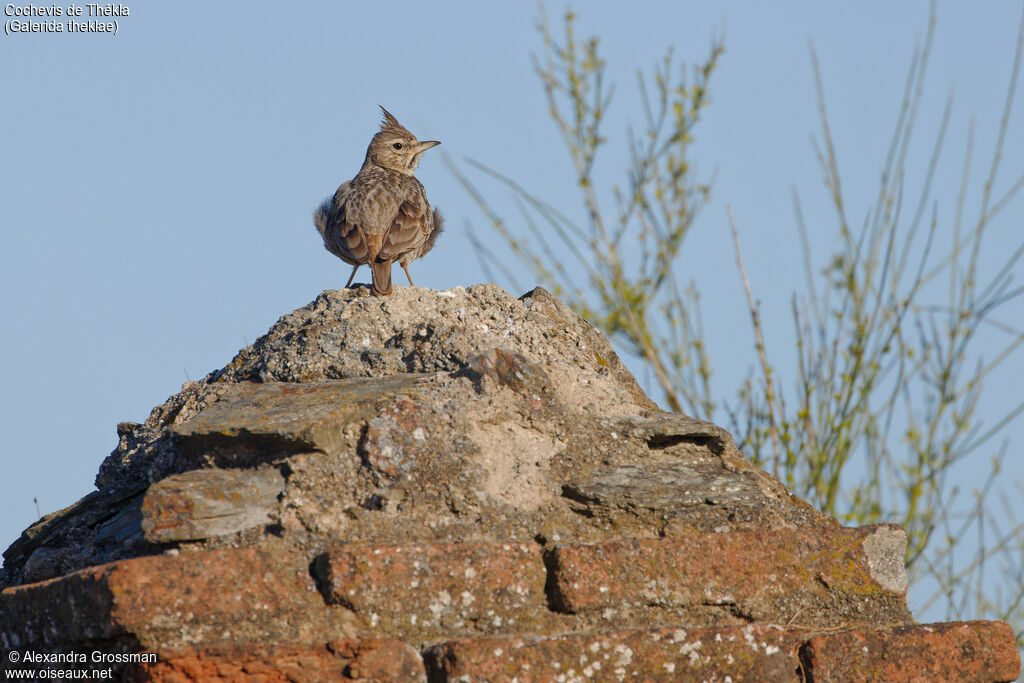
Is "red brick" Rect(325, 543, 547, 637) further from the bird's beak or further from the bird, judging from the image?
the bird's beak

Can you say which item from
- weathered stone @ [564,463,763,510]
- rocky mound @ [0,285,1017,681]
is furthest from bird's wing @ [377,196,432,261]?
weathered stone @ [564,463,763,510]

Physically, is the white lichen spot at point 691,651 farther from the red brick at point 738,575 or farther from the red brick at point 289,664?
the red brick at point 289,664

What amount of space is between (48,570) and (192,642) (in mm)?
864

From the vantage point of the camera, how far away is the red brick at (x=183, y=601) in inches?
80.5

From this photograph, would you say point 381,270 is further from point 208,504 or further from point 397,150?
point 208,504

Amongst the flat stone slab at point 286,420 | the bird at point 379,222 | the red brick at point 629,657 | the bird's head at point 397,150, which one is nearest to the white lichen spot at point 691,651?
the red brick at point 629,657

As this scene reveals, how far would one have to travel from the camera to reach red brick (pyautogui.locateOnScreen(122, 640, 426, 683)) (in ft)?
6.57

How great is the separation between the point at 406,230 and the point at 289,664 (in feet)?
13.0

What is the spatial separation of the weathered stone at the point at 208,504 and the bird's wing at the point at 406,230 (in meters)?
3.23

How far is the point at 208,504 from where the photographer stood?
2330mm

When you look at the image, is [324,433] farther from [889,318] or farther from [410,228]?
[889,318]

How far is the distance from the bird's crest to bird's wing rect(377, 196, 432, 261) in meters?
1.85

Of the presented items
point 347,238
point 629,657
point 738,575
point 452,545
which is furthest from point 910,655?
point 347,238

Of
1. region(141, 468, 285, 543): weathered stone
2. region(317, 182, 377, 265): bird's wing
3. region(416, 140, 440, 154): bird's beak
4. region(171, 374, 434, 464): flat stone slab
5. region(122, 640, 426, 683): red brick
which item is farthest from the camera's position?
region(416, 140, 440, 154): bird's beak
